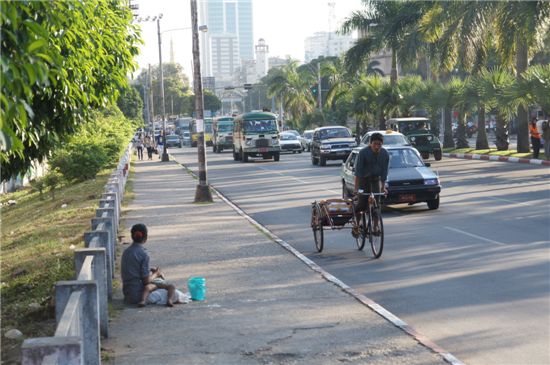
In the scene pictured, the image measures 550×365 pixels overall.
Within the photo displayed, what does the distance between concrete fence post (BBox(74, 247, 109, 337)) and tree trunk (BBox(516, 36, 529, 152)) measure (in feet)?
110

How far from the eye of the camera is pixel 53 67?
7.75 metres

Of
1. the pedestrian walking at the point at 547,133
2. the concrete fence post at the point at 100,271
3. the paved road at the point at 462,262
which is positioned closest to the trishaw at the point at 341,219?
the paved road at the point at 462,262

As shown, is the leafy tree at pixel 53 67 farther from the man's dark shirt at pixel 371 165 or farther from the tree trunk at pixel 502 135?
the tree trunk at pixel 502 135

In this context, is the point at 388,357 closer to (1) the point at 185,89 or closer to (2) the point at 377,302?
(2) the point at 377,302

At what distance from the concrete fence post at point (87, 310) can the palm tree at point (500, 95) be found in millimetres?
32511

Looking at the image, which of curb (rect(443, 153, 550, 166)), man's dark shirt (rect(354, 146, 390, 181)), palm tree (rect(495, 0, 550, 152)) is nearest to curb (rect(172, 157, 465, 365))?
man's dark shirt (rect(354, 146, 390, 181))

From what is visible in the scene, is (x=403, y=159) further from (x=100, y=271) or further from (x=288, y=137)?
(x=288, y=137)

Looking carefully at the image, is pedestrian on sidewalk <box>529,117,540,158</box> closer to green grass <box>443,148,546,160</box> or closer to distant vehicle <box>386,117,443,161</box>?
green grass <box>443,148,546,160</box>

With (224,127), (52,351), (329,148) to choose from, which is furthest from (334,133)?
(52,351)

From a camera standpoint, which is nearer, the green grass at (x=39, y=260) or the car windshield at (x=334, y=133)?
the green grass at (x=39, y=260)

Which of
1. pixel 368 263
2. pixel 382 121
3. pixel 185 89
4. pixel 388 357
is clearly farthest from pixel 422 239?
pixel 185 89

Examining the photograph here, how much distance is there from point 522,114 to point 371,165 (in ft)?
97.8

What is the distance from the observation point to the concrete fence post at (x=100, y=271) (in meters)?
9.83

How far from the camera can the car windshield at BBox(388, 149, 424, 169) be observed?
22266 millimetres
